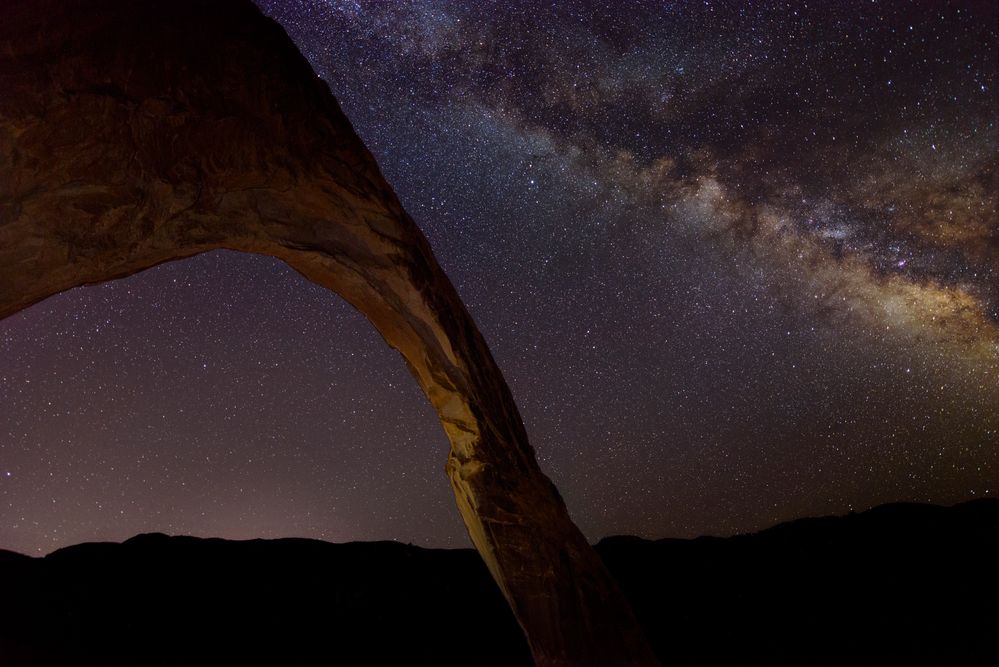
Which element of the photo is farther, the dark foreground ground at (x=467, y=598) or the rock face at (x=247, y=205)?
the dark foreground ground at (x=467, y=598)

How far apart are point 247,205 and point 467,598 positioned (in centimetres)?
1781

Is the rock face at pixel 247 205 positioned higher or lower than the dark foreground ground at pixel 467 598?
higher

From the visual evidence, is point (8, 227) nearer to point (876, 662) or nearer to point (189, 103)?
point (189, 103)

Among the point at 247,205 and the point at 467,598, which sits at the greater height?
the point at 247,205

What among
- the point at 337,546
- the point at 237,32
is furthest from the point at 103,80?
the point at 337,546

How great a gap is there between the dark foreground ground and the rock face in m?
13.1

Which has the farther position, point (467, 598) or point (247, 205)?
point (467, 598)

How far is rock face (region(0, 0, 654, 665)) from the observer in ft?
15.4

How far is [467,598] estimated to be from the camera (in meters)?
21.0

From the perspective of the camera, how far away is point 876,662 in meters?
15.8

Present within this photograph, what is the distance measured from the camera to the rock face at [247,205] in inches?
185

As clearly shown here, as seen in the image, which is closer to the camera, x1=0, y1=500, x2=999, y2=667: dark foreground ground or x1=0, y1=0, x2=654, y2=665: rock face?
x1=0, y1=0, x2=654, y2=665: rock face

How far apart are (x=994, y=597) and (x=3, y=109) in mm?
22907

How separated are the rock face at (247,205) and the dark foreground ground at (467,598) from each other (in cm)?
1310
